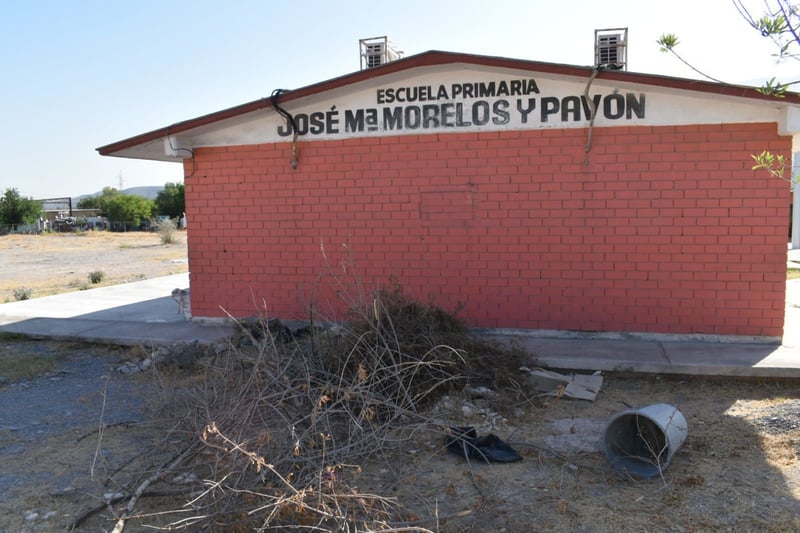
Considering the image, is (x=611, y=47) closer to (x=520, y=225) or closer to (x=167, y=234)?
(x=520, y=225)

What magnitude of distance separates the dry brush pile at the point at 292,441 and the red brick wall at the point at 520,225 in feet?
5.29

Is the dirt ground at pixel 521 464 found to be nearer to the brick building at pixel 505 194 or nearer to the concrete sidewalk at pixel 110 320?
the brick building at pixel 505 194

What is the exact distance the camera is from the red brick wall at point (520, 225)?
7500mm

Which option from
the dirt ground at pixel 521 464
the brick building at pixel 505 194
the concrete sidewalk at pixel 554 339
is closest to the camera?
the dirt ground at pixel 521 464

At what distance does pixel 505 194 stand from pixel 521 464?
165 inches

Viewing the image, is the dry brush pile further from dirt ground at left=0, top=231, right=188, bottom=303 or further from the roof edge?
dirt ground at left=0, top=231, right=188, bottom=303

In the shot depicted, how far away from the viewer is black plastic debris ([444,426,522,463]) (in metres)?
4.75

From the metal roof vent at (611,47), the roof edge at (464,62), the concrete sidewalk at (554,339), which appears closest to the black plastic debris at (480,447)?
the concrete sidewalk at (554,339)

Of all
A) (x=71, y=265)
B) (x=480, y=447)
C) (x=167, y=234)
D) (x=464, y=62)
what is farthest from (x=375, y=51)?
(x=167, y=234)

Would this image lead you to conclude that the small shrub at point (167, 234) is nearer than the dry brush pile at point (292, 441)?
No

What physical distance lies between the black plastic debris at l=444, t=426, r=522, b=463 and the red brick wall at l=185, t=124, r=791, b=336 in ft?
8.74

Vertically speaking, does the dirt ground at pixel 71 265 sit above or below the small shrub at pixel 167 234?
below

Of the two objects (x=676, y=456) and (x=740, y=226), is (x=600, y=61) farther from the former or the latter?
(x=676, y=456)

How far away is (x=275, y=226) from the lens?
29.9ft
